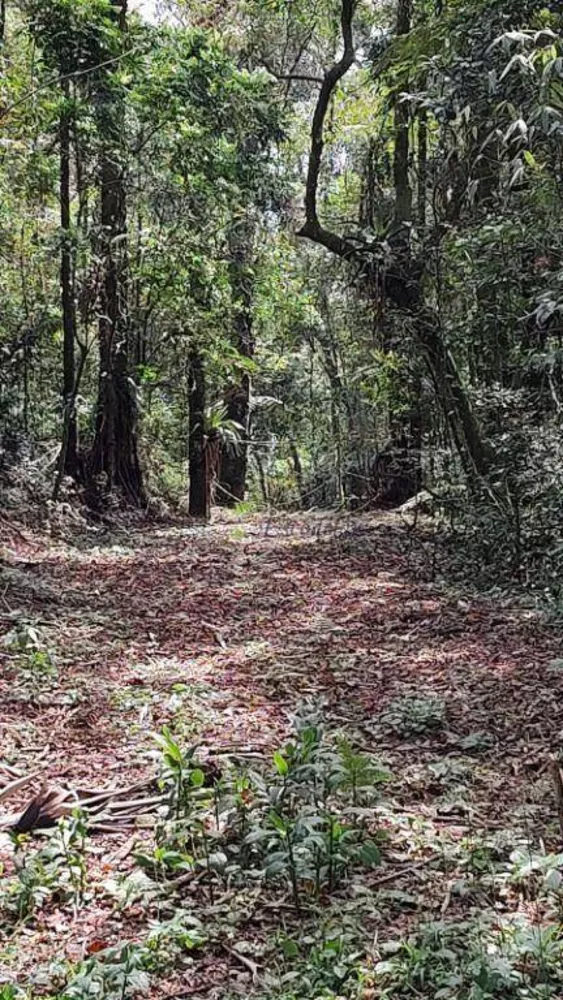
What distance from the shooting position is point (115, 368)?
11969 mm

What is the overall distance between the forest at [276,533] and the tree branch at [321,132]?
51 millimetres

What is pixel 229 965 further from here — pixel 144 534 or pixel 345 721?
pixel 144 534

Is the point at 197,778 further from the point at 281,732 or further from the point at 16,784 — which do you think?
the point at 281,732

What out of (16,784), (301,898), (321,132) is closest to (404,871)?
(301,898)

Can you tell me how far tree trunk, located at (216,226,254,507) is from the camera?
40.8 ft

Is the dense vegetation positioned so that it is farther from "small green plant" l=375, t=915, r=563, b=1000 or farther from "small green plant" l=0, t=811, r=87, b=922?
"small green plant" l=0, t=811, r=87, b=922

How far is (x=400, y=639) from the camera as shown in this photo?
549 centimetres

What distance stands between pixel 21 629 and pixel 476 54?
4.90 meters

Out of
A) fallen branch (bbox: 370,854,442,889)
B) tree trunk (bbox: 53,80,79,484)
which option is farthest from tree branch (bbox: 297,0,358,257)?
fallen branch (bbox: 370,854,442,889)

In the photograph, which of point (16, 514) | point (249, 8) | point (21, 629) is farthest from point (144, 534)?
point (249, 8)

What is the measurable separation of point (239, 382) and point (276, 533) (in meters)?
3.47

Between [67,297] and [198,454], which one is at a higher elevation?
[67,297]

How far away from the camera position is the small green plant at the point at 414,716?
3920mm

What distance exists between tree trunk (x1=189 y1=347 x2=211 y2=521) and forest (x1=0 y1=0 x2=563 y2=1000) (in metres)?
0.05
